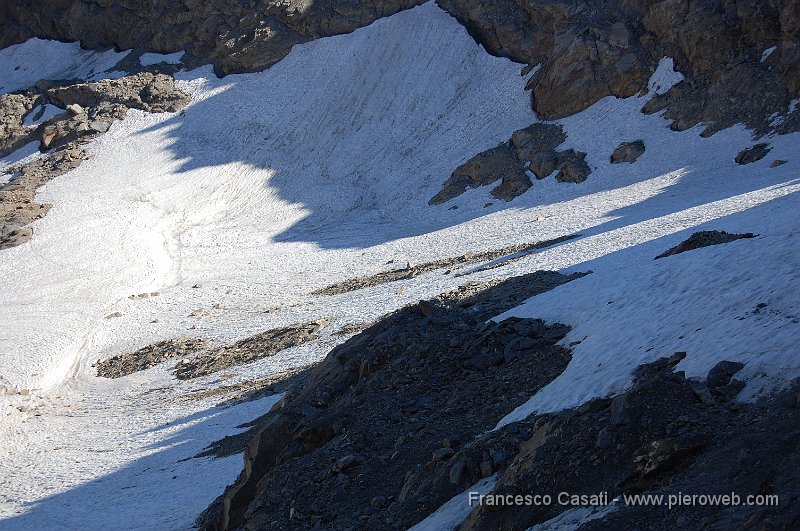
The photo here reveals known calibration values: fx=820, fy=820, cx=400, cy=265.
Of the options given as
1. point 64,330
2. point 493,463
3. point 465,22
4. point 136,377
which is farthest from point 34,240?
point 493,463

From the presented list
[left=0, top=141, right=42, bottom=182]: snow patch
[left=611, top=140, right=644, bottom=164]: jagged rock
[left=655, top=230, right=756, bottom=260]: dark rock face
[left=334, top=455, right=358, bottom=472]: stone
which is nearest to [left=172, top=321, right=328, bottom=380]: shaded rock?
[left=655, top=230, right=756, bottom=260]: dark rock face

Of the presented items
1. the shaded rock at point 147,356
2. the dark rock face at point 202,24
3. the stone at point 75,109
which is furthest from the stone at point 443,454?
the stone at point 75,109

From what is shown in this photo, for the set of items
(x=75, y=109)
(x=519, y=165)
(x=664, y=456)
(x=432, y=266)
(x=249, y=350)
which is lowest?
(x=249, y=350)

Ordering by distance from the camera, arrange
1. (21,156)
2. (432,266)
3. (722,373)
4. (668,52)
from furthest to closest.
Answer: (21,156) → (668,52) → (432,266) → (722,373)

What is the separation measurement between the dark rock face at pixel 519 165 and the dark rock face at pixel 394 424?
23.6 metres

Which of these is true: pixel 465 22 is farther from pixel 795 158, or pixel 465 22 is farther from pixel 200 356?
pixel 200 356

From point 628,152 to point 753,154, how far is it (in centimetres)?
602

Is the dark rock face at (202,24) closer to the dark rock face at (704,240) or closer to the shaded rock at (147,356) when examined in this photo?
→ the shaded rock at (147,356)

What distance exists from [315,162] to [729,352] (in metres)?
40.1

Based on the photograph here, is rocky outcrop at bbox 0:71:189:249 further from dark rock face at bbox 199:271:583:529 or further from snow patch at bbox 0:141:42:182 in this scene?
dark rock face at bbox 199:271:583:529

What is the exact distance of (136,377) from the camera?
27016mm

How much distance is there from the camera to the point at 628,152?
38406 mm

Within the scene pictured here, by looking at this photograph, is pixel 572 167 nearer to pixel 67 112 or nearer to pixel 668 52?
pixel 668 52

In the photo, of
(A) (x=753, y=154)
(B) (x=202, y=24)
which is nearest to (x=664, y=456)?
(A) (x=753, y=154)
